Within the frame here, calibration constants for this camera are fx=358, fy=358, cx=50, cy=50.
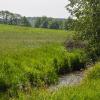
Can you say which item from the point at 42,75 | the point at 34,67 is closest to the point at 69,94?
the point at 42,75

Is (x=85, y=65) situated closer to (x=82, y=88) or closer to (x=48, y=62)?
(x=48, y=62)

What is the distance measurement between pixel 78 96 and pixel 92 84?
210 centimetres

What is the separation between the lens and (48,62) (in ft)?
74.5

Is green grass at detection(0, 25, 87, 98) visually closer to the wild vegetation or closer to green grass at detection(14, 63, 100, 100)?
the wild vegetation

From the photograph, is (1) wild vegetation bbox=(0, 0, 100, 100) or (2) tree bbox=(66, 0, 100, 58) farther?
(2) tree bbox=(66, 0, 100, 58)

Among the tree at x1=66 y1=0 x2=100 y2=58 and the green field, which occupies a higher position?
the tree at x1=66 y1=0 x2=100 y2=58

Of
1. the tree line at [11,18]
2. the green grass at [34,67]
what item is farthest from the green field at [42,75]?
the tree line at [11,18]

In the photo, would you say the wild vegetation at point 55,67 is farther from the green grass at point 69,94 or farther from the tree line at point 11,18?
the tree line at point 11,18

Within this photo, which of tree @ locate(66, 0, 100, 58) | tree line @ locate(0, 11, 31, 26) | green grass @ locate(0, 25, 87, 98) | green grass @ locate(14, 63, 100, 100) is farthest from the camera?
tree line @ locate(0, 11, 31, 26)

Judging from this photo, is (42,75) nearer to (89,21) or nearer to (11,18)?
(89,21)

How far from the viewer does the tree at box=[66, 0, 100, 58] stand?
80.0 ft

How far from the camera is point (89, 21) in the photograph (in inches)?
971

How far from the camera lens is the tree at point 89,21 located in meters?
24.4

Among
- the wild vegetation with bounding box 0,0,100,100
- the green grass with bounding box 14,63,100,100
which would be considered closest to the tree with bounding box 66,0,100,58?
the wild vegetation with bounding box 0,0,100,100
